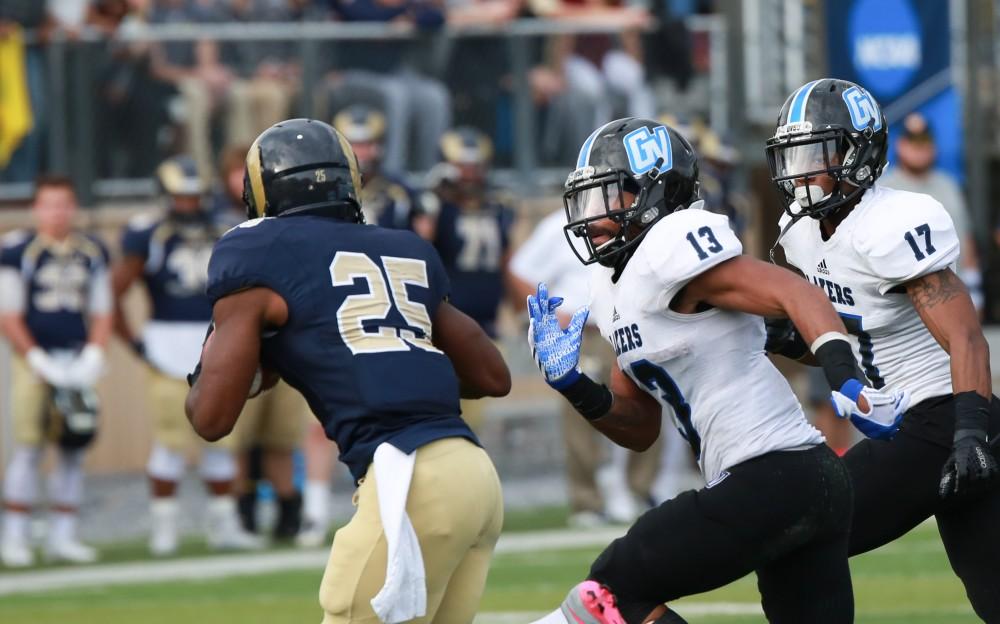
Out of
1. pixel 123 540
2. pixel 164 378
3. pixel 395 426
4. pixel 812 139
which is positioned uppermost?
pixel 812 139

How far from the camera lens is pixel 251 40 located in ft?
40.3

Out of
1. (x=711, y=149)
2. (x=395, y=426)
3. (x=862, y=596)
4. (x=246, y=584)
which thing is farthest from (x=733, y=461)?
(x=711, y=149)

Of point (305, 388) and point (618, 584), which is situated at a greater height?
point (305, 388)

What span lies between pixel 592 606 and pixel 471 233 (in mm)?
5765

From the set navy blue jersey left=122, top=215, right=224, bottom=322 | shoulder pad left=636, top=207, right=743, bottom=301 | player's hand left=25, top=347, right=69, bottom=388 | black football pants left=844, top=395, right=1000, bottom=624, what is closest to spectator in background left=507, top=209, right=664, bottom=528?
navy blue jersey left=122, top=215, right=224, bottom=322

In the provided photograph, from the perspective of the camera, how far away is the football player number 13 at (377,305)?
4414 millimetres

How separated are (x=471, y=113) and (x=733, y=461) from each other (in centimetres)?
844

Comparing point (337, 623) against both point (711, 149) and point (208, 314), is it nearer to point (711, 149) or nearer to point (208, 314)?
point (208, 314)

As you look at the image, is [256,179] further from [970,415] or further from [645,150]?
[970,415]

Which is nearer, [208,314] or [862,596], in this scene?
[862,596]

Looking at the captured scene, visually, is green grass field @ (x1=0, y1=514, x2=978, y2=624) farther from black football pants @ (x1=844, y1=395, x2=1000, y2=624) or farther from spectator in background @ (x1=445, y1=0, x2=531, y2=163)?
spectator in background @ (x1=445, y1=0, x2=531, y2=163)

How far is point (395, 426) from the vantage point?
174 inches

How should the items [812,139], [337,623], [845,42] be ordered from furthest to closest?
1. [845,42]
2. [812,139]
3. [337,623]

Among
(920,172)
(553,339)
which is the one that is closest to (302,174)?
(553,339)
